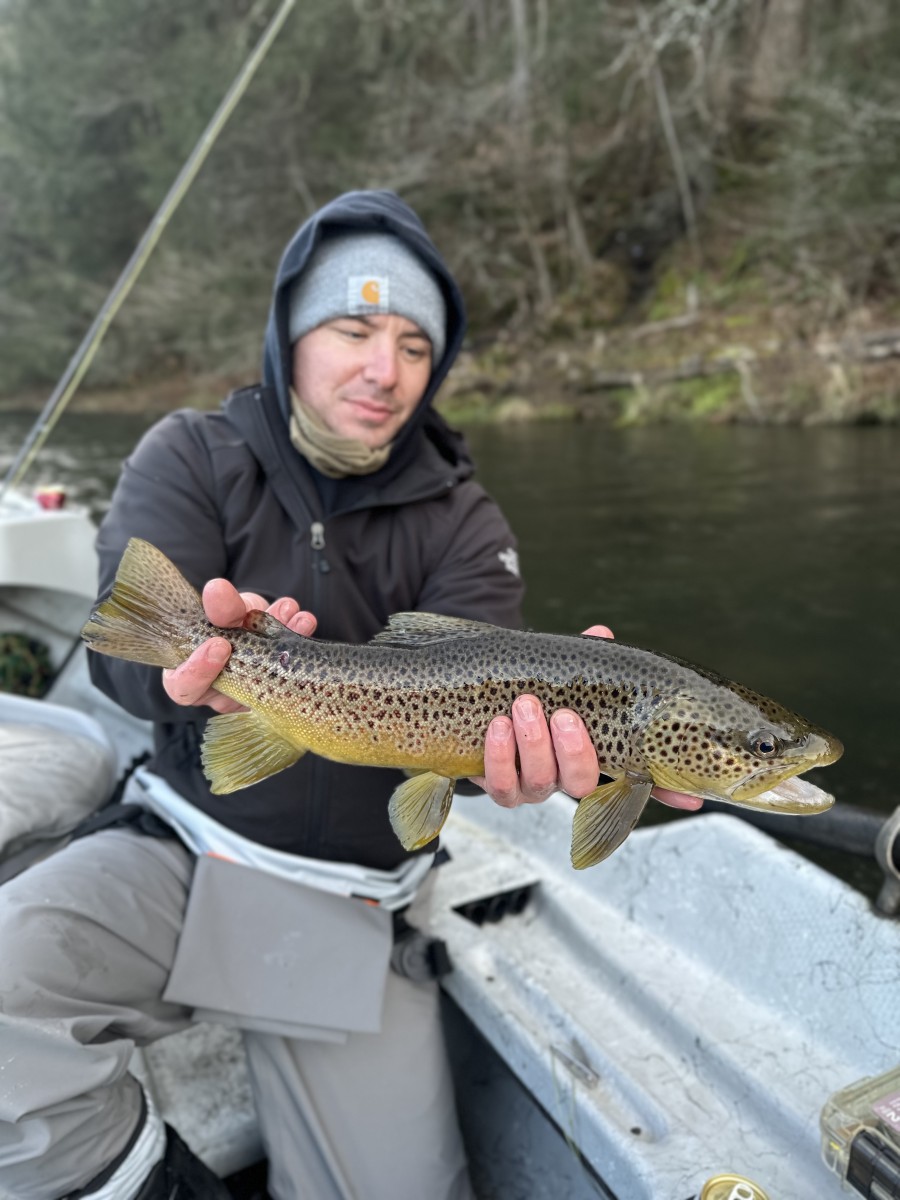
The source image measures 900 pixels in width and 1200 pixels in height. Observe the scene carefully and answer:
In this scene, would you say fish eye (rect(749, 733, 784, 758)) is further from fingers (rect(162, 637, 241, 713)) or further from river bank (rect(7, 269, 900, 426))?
river bank (rect(7, 269, 900, 426))

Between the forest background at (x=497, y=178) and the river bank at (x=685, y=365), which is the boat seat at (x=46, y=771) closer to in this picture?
the river bank at (x=685, y=365)

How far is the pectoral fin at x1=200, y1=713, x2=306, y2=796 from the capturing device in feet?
7.27

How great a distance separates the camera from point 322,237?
10.2 ft

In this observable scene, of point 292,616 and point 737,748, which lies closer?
point 737,748

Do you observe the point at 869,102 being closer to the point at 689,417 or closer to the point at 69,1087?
the point at 689,417

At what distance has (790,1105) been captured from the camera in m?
2.34

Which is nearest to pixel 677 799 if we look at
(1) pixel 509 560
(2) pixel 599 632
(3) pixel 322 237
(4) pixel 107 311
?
(2) pixel 599 632

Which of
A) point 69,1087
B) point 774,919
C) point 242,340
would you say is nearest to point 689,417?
point 242,340

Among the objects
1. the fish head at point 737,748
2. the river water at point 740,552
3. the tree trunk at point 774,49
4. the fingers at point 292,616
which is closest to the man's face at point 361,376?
the fingers at point 292,616

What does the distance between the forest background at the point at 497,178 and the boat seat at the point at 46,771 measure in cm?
1979

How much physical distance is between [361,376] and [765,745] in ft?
5.62

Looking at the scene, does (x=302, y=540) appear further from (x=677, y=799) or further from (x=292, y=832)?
(x=677, y=799)

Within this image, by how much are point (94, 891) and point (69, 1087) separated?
54 cm

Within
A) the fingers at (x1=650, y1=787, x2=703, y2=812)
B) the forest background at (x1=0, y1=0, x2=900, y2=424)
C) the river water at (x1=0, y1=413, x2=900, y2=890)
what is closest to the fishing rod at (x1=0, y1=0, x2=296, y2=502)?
the river water at (x1=0, y1=413, x2=900, y2=890)
